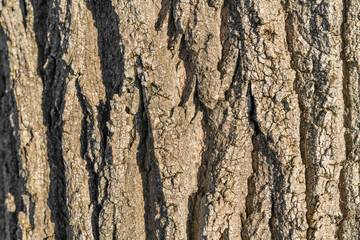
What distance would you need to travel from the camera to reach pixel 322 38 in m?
1.42

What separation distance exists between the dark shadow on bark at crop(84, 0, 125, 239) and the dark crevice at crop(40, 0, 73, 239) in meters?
0.15

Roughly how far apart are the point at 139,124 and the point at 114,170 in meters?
0.25

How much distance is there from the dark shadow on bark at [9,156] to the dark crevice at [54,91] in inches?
7.5

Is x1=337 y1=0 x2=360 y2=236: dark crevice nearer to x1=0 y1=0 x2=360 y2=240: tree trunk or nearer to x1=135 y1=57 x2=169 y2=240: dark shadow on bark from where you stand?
x1=0 y1=0 x2=360 y2=240: tree trunk

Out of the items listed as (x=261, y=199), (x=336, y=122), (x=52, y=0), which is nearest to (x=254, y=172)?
(x=261, y=199)

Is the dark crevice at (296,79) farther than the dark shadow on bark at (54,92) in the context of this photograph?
No

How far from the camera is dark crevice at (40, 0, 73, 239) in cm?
163

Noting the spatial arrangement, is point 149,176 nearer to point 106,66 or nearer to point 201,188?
point 201,188

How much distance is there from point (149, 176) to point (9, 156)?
954 mm

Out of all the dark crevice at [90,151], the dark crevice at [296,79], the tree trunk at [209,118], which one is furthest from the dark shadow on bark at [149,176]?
the dark crevice at [296,79]

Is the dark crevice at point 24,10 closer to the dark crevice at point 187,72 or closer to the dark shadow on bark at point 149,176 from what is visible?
the dark shadow on bark at point 149,176

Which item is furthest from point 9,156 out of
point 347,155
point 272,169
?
point 347,155

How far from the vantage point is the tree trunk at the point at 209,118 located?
1.43 meters

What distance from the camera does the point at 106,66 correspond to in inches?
63.7
